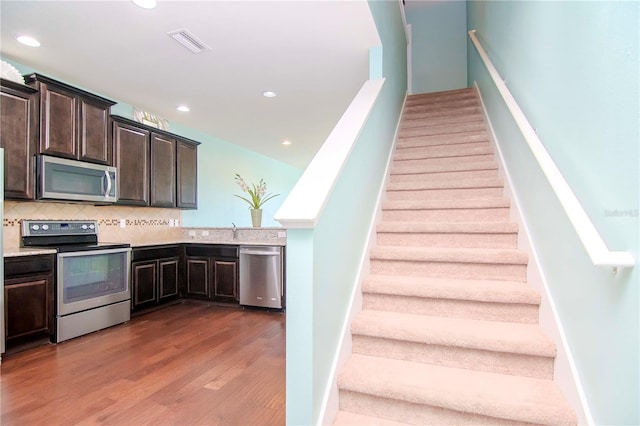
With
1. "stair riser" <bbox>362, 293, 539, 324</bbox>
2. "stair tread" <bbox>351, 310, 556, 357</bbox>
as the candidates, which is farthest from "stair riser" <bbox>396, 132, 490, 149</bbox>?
"stair tread" <bbox>351, 310, 556, 357</bbox>

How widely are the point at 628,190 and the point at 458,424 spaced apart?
1099 mm

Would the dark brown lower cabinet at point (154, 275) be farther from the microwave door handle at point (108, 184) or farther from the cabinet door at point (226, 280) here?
the microwave door handle at point (108, 184)

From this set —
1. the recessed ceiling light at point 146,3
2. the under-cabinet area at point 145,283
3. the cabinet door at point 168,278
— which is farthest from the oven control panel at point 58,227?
the recessed ceiling light at point 146,3

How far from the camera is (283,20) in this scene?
2.50 m

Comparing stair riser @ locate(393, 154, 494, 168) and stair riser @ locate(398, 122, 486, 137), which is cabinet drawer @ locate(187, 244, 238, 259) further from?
stair riser @ locate(398, 122, 486, 137)

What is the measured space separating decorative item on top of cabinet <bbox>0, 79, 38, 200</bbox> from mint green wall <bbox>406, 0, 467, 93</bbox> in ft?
18.1

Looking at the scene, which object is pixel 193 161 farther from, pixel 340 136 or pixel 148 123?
pixel 340 136

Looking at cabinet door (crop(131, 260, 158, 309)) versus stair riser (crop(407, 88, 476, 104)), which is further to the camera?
stair riser (crop(407, 88, 476, 104))

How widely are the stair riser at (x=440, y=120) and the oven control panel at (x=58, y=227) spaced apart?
3.74 metres

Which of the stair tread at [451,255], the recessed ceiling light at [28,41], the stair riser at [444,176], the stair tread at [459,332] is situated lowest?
the stair tread at [459,332]

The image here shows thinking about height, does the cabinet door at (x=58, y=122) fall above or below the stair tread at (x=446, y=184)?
above

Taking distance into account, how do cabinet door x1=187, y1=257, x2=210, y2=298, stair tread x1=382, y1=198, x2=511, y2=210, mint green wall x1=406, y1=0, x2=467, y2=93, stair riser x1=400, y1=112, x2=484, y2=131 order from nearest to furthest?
stair tread x1=382, y1=198, x2=511, y2=210, stair riser x1=400, y1=112, x2=484, y2=131, cabinet door x1=187, y1=257, x2=210, y2=298, mint green wall x1=406, y1=0, x2=467, y2=93

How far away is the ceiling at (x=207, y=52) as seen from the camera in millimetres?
2365

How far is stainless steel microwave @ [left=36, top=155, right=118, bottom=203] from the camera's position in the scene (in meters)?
3.02
